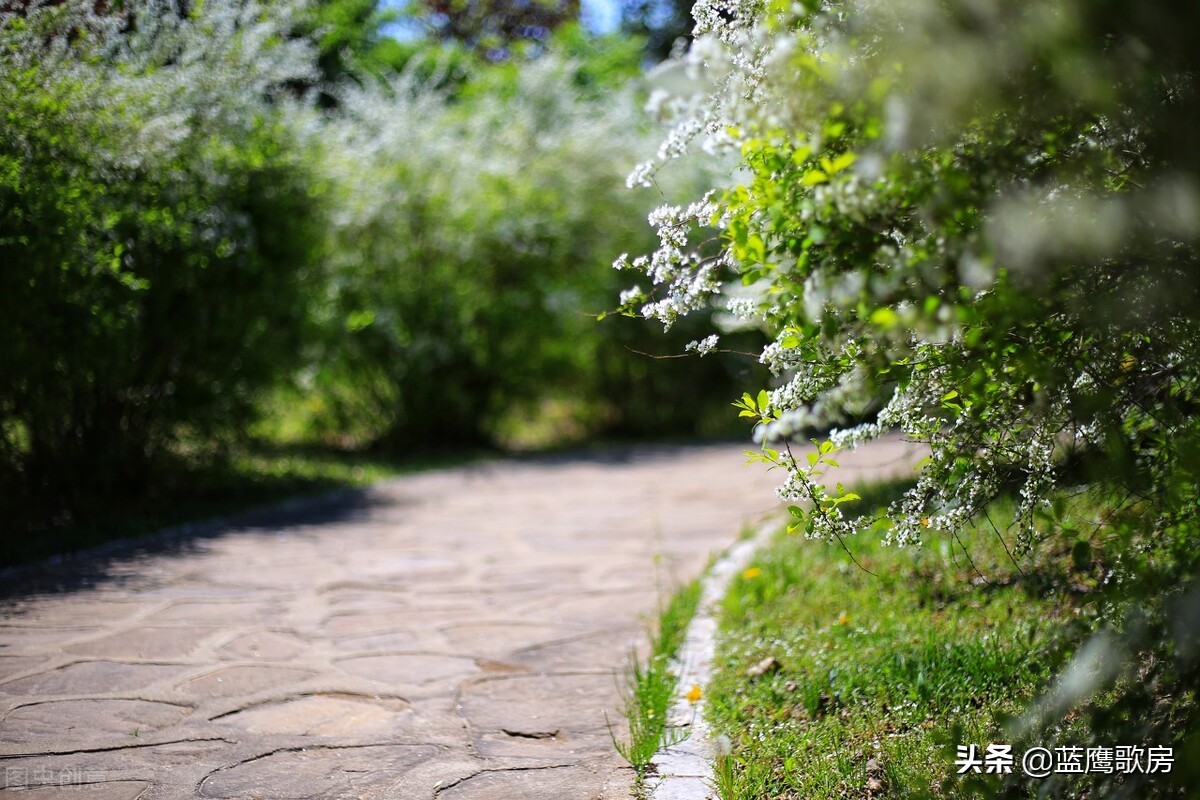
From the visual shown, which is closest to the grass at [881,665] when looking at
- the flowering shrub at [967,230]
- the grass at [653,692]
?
the grass at [653,692]

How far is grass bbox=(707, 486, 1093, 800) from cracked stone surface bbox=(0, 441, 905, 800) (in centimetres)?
50

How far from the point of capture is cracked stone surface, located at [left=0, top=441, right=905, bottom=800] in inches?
125

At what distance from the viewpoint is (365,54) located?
20.8m

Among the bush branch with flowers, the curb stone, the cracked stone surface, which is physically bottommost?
the curb stone

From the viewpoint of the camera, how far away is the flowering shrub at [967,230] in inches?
85.1

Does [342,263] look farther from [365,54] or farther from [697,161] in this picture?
[365,54]

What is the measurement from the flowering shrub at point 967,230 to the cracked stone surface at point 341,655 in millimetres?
1436

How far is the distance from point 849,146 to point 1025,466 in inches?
49.0

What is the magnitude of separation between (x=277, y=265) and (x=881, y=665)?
19.5ft

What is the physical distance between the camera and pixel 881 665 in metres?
3.70

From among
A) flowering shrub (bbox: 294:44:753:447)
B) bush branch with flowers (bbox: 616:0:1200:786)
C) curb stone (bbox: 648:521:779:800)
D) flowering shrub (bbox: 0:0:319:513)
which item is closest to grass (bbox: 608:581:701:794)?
curb stone (bbox: 648:521:779:800)

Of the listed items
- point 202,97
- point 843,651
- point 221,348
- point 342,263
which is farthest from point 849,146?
point 342,263

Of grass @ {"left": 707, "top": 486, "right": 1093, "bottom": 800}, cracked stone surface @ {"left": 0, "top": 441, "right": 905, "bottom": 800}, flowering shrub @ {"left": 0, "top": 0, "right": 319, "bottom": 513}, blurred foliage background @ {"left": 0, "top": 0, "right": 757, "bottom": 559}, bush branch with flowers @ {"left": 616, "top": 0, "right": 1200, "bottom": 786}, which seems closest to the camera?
bush branch with flowers @ {"left": 616, "top": 0, "right": 1200, "bottom": 786}

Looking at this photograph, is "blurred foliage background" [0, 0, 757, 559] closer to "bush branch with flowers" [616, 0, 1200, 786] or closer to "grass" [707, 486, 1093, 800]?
"bush branch with flowers" [616, 0, 1200, 786]
